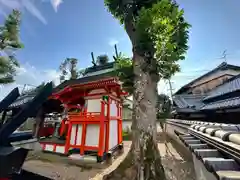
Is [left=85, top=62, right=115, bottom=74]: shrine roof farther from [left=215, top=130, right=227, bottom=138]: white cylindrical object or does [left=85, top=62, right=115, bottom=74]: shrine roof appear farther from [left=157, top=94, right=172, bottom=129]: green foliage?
[left=215, top=130, right=227, bottom=138]: white cylindrical object

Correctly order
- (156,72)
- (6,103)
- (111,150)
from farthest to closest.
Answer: (111,150), (156,72), (6,103)

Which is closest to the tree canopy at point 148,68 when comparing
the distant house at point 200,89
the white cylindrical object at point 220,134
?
the white cylindrical object at point 220,134

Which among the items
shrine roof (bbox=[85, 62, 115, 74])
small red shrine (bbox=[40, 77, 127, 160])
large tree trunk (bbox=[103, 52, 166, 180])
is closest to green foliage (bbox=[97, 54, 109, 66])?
shrine roof (bbox=[85, 62, 115, 74])

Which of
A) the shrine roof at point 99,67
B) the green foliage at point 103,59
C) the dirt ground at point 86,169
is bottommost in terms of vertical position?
the dirt ground at point 86,169

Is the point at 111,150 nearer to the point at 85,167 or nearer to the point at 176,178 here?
the point at 85,167

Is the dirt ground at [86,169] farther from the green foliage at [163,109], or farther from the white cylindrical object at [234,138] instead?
the white cylindrical object at [234,138]

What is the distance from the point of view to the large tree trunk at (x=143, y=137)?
3.28 metres

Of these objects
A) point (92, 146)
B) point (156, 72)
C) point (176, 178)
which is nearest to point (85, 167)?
point (92, 146)

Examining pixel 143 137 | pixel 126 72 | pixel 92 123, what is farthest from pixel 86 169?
pixel 126 72

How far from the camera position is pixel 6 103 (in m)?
1.97

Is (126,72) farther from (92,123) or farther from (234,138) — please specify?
(92,123)

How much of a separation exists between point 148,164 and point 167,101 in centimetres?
208

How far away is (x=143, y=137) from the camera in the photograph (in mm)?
3402

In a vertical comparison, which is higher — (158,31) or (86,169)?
(158,31)
